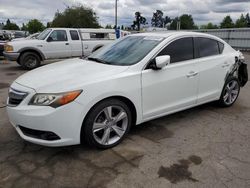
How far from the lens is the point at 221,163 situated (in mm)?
3033

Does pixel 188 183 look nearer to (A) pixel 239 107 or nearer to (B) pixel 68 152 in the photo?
(B) pixel 68 152

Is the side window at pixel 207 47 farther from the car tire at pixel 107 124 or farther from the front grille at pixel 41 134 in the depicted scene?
the front grille at pixel 41 134

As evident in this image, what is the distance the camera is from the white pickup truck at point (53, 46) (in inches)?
392

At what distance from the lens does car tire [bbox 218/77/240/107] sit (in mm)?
4855

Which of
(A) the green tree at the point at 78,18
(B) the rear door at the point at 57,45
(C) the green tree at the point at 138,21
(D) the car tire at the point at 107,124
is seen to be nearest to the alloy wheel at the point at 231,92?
(D) the car tire at the point at 107,124

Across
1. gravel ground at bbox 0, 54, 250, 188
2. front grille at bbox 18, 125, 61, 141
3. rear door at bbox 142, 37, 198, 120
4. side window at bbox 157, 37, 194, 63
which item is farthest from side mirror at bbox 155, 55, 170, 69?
front grille at bbox 18, 125, 61, 141

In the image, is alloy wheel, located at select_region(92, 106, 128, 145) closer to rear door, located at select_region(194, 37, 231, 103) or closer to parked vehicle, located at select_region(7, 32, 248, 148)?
parked vehicle, located at select_region(7, 32, 248, 148)

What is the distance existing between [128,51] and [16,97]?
1806 mm

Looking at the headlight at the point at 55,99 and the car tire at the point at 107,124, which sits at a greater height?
the headlight at the point at 55,99

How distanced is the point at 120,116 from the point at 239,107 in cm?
309

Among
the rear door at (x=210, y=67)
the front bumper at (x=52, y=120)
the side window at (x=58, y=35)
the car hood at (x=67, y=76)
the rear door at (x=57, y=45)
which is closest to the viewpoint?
the front bumper at (x=52, y=120)

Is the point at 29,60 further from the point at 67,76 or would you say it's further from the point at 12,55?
the point at 67,76

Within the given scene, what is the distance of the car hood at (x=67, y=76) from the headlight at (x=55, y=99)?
6cm

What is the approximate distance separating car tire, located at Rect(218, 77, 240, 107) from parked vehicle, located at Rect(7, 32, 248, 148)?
141 mm
